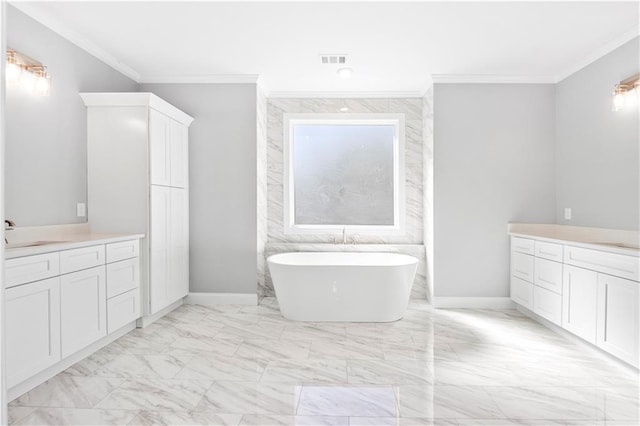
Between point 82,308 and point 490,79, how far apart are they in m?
4.37

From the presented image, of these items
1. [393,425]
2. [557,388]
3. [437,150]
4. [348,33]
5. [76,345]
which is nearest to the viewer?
[393,425]

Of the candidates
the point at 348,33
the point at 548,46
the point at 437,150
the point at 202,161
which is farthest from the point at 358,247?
the point at 548,46

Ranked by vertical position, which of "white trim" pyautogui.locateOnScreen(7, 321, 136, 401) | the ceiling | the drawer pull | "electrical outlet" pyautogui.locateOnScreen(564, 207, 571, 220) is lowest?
"white trim" pyautogui.locateOnScreen(7, 321, 136, 401)

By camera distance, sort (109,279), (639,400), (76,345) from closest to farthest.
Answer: (639,400) < (76,345) < (109,279)

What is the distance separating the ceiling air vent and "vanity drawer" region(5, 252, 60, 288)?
2751 mm

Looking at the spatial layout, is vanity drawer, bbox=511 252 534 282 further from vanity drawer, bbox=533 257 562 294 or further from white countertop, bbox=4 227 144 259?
white countertop, bbox=4 227 144 259

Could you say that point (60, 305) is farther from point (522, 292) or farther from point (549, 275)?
point (522, 292)

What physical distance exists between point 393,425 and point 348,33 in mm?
2847

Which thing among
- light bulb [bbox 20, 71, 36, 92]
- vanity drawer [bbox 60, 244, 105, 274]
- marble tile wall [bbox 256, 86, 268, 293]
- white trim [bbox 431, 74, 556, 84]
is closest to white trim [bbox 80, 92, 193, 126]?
light bulb [bbox 20, 71, 36, 92]

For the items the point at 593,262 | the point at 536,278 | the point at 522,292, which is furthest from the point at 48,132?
the point at 522,292

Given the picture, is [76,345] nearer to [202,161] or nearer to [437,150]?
[202,161]

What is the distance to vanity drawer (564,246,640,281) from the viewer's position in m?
2.55

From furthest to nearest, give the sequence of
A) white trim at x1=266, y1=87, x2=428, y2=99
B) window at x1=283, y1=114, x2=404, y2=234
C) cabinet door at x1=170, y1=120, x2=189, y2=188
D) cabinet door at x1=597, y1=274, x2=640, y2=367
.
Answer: window at x1=283, y1=114, x2=404, y2=234, white trim at x1=266, y1=87, x2=428, y2=99, cabinet door at x1=170, y1=120, x2=189, y2=188, cabinet door at x1=597, y1=274, x2=640, y2=367

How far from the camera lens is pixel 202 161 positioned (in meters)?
4.37
